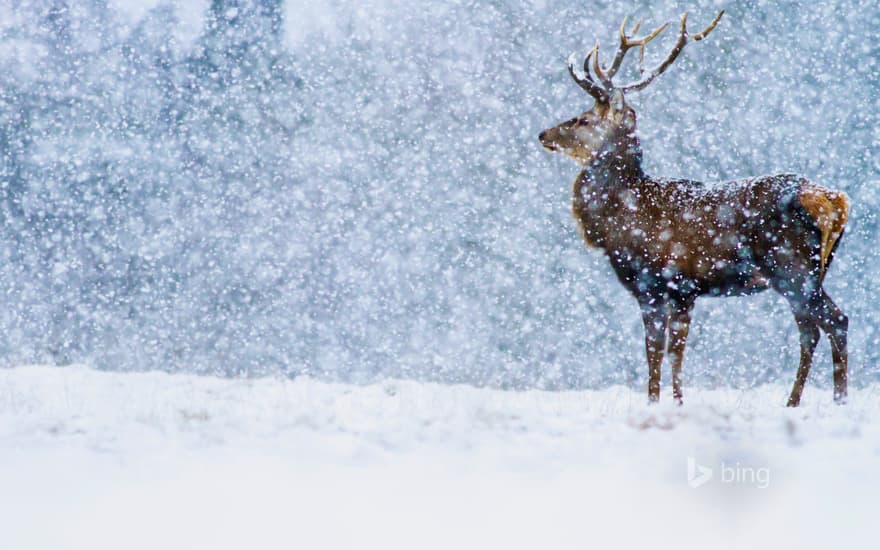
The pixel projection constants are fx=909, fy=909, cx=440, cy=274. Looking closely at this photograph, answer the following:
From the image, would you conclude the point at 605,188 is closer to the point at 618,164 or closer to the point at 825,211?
the point at 618,164

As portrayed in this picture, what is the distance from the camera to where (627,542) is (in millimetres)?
2717

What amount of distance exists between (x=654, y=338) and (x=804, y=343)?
2.88ft

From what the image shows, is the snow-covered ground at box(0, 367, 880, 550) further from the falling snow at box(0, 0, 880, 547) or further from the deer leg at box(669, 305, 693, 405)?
the falling snow at box(0, 0, 880, 547)

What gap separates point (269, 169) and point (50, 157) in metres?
3.27

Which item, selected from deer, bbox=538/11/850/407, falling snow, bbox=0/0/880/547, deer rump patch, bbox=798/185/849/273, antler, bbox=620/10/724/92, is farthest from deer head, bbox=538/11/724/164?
falling snow, bbox=0/0/880/547

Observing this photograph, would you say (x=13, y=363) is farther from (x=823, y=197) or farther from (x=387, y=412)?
(x=823, y=197)

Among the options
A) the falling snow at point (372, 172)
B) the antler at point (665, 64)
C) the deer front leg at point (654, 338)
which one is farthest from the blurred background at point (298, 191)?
the deer front leg at point (654, 338)

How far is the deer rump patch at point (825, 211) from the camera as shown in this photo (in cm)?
530

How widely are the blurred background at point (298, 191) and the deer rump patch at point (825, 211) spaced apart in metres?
7.11

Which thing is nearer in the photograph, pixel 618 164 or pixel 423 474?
pixel 423 474

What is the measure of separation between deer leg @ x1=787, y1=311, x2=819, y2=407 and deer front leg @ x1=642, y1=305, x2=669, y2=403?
77 centimetres

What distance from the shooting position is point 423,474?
343 centimetres

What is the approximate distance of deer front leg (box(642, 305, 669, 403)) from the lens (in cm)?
532

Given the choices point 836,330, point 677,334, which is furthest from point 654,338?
point 836,330
